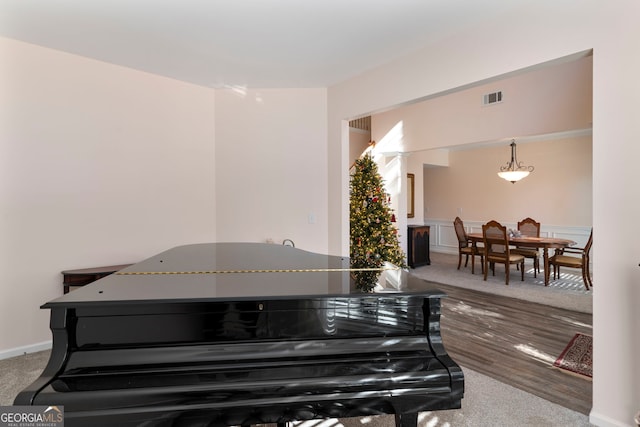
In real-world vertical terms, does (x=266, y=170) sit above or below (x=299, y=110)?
below

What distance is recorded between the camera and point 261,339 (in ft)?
4.38

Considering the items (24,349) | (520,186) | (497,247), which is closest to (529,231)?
(497,247)

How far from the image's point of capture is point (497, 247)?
559 cm

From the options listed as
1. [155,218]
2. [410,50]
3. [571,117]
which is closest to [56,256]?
[155,218]

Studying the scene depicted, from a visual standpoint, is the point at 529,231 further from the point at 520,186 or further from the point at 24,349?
the point at 24,349

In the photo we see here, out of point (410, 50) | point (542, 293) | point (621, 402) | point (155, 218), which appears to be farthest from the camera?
point (542, 293)

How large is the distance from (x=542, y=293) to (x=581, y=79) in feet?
9.81

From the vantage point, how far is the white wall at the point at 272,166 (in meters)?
4.12

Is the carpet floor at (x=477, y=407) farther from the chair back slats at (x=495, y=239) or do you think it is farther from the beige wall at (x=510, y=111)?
the chair back slats at (x=495, y=239)

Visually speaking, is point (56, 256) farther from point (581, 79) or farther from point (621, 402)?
point (581, 79)

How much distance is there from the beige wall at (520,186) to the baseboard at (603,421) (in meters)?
5.90

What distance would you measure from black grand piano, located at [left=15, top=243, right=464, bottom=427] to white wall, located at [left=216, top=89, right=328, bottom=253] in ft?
8.56

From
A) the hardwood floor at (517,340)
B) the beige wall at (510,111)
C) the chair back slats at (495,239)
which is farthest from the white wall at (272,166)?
the chair back slats at (495,239)

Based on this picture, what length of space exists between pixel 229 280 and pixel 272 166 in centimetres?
262
